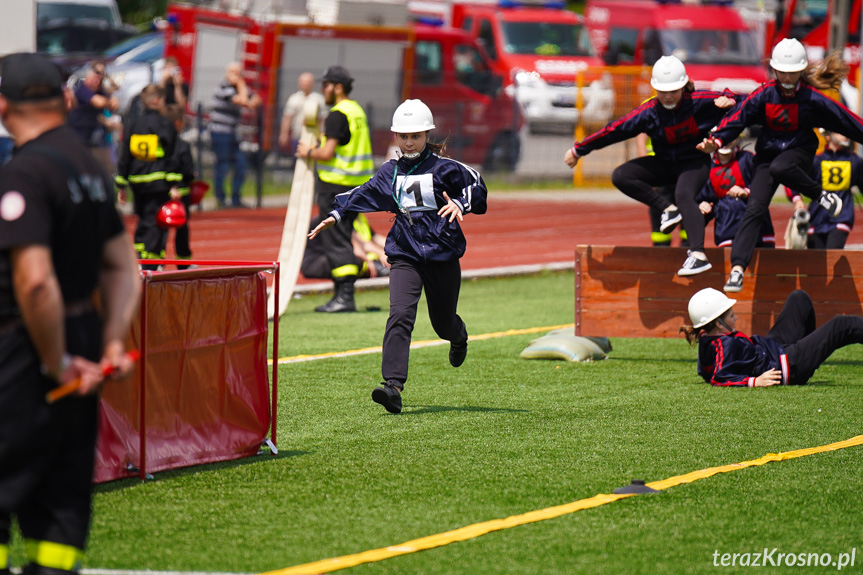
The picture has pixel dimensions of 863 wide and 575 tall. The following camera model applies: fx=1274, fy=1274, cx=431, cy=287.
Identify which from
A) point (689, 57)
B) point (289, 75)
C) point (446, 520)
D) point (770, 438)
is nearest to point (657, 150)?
point (770, 438)

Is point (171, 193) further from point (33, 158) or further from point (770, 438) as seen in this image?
point (33, 158)

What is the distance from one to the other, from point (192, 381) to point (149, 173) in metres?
7.27

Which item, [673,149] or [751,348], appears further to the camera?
[673,149]

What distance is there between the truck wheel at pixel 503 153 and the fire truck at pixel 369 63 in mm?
21

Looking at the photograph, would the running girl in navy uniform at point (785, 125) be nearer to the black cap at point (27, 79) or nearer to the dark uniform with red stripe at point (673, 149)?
the dark uniform with red stripe at point (673, 149)

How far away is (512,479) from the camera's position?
20.4ft

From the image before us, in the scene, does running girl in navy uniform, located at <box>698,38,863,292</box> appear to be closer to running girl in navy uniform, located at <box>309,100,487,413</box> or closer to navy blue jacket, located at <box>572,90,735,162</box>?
navy blue jacket, located at <box>572,90,735,162</box>

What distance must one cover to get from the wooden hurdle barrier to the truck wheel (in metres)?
16.8

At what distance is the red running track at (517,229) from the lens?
18016 mm

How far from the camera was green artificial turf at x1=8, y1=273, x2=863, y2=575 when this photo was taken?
504 centimetres

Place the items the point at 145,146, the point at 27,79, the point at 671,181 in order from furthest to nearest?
the point at 145,146, the point at 671,181, the point at 27,79

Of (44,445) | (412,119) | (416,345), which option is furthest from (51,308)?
(416,345)

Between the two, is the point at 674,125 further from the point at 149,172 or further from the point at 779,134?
the point at 149,172

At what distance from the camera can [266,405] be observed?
22.1ft
